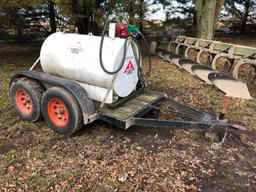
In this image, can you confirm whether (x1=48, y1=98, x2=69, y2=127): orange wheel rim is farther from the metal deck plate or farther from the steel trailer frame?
the metal deck plate

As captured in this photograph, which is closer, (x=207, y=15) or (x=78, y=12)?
(x=78, y=12)

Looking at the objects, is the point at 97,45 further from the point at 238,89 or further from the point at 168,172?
the point at 238,89

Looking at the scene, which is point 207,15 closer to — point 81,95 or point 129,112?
point 129,112

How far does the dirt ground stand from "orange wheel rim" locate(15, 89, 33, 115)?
0.21 meters

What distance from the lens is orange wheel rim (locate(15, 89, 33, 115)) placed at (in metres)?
4.43

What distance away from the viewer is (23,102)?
4555 mm

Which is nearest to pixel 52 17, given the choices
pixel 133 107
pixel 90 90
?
pixel 90 90

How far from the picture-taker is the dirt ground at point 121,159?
314cm

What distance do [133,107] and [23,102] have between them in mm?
1814

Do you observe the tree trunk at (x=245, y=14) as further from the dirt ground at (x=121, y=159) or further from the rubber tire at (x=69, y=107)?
the rubber tire at (x=69, y=107)

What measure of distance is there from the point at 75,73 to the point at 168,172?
189cm

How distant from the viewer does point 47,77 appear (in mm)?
4148

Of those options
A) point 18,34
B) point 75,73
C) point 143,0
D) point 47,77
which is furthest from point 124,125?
point 18,34

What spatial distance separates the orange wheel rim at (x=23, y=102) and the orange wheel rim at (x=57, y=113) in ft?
1.62
